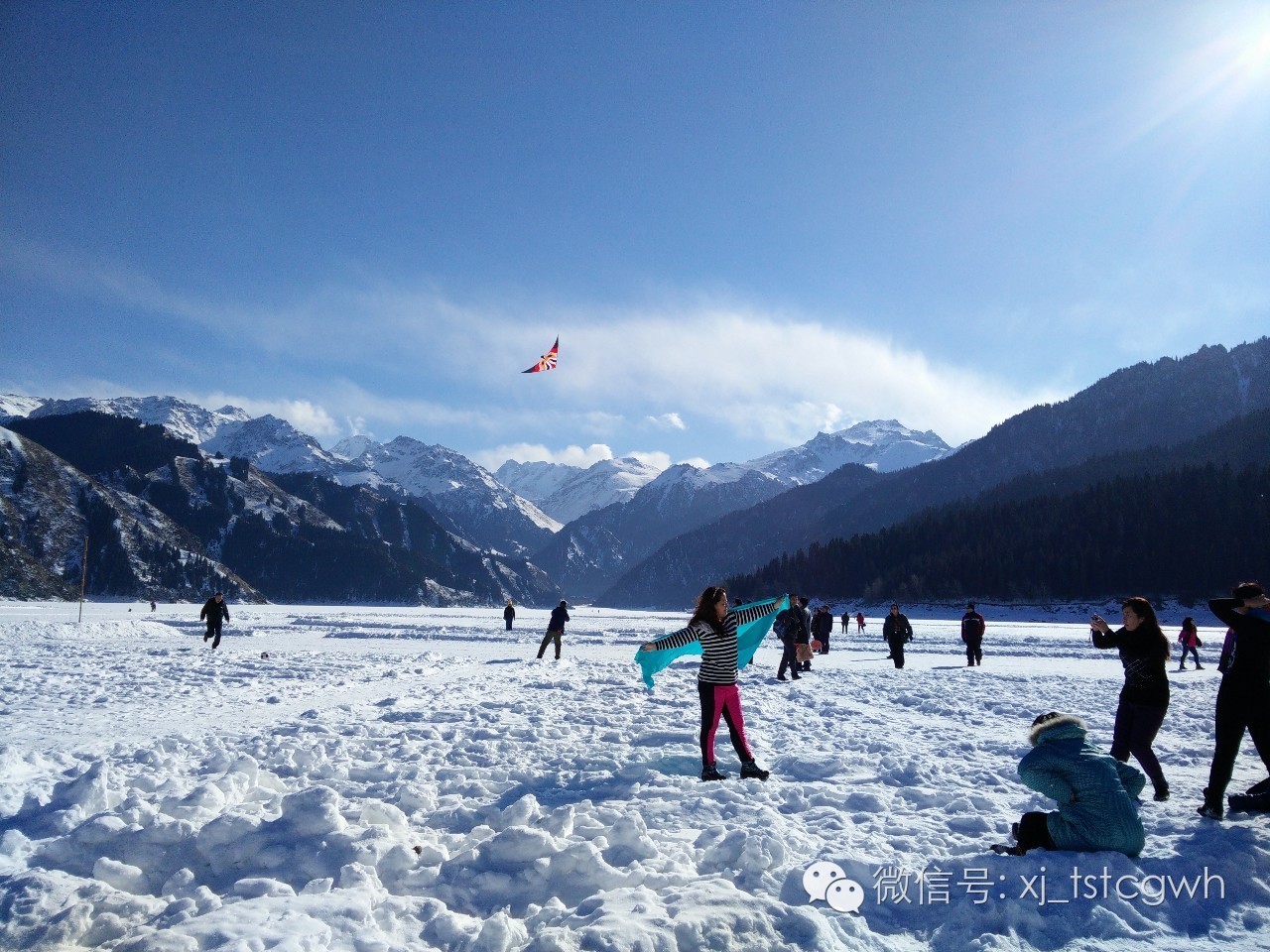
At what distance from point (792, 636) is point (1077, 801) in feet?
43.6

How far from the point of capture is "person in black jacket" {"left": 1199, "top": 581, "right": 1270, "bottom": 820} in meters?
6.08

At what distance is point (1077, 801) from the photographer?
501 cm

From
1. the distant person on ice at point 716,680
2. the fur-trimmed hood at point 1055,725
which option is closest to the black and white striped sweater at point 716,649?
the distant person on ice at point 716,680

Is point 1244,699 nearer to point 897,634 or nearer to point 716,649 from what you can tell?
point 716,649

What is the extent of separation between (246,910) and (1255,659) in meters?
8.24

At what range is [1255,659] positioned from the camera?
6180 millimetres

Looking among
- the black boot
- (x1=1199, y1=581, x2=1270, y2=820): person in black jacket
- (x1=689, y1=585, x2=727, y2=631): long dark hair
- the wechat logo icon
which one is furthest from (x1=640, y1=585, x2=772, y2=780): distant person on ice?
(x1=1199, y1=581, x2=1270, y2=820): person in black jacket

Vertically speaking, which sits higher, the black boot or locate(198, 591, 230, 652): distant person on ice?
the black boot

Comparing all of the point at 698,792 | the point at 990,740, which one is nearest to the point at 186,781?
the point at 698,792

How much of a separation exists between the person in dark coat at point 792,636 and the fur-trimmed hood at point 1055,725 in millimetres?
12395

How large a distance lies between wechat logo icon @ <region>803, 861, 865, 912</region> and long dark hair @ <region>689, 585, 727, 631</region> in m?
3.07

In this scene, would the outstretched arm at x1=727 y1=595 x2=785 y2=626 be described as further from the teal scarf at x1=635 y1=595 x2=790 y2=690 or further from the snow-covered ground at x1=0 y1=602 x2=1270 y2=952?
the snow-covered ground at x1=0 y1=602 x2=1270 y2=952

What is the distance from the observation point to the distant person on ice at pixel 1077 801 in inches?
193

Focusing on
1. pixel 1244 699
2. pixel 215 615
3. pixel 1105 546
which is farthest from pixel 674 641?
pixel 1105 546
